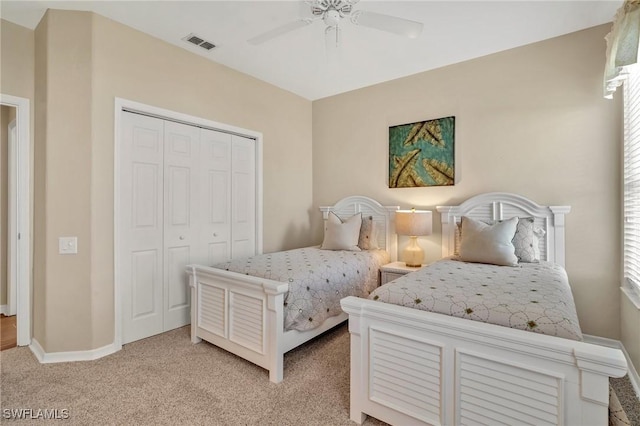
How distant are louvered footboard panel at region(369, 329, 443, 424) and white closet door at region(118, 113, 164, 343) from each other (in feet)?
7.24

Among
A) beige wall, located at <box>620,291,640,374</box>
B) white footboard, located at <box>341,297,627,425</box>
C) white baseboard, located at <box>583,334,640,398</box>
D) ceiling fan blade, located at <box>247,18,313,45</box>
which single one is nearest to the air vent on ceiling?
ceiling fan blade, located at <box>247,18,313,45</box>

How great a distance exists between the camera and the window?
2232 mm

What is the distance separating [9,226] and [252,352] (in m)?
3.27

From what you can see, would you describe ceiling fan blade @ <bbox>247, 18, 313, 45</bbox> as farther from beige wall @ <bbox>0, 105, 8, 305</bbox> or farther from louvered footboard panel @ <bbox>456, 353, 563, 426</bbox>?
beige wall @ <bbox>0, 105, 8, 305</bbox>

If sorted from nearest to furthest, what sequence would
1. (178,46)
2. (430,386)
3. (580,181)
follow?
(430,386), (580,181), (178,46)

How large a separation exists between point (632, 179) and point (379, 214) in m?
2.22

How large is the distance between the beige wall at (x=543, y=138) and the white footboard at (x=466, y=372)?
209cm

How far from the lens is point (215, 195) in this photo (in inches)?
135

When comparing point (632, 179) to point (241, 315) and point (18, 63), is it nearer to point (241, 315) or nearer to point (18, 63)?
point (241, 315)

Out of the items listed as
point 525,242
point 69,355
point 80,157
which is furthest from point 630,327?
point 80,157

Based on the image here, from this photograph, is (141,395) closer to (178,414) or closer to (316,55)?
(178,414)

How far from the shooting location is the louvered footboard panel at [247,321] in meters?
2.22

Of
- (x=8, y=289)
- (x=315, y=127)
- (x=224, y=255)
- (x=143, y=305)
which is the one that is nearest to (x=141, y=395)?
(x=143, y=305)

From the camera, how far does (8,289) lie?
347 cm
